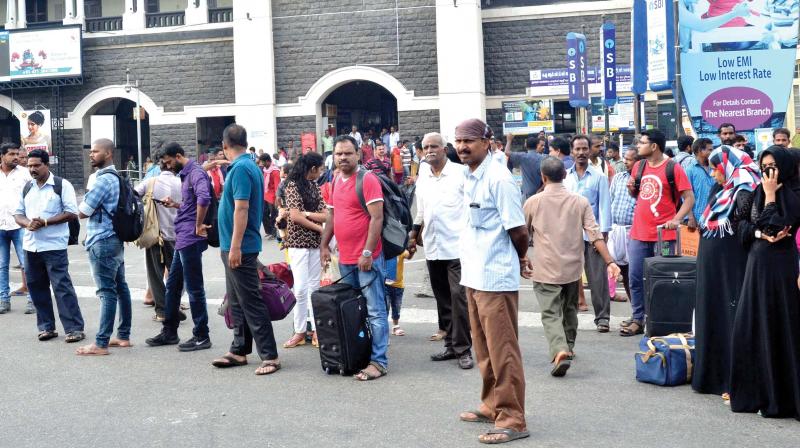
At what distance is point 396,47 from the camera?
28.8m

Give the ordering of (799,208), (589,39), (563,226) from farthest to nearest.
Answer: (589,39) < (563,226) < (799,208)

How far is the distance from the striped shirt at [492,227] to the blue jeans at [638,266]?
320cm

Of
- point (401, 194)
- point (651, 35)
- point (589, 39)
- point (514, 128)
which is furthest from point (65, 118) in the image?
point (401, 194)

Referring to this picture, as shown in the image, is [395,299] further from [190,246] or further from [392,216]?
[190,246]

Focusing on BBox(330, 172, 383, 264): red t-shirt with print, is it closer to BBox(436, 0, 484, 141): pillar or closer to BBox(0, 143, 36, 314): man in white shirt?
BBox(0, 143, 36, 314): man in white shirt

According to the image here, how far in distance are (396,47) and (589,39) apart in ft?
19.0

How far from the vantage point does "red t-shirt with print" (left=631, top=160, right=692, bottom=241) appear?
27.4ft

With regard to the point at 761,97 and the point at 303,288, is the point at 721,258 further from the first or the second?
the point at 761,97

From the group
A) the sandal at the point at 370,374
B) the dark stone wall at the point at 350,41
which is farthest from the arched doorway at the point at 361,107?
the sandal at the point at 370,374

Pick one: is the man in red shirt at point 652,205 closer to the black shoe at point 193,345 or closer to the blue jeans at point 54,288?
the black shoe at point 193,345

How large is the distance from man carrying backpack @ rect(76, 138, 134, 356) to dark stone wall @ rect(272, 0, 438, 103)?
20.9 m

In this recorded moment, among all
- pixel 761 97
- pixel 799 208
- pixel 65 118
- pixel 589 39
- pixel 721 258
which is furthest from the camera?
pixel 65 118

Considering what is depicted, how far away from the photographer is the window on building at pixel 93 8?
33191mm

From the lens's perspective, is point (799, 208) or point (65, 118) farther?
point (65, 118)
